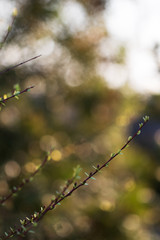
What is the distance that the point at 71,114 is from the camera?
2816 millimetres

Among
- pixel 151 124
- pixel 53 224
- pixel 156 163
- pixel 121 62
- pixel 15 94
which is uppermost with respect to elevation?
pixel 151 124

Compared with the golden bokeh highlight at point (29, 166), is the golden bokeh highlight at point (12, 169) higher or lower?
higher

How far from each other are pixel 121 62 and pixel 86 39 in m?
0.34

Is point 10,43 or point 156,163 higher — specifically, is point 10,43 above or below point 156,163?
above

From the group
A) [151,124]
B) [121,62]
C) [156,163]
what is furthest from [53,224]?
[151,124]

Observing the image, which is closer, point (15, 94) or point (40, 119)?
point (15, 94)

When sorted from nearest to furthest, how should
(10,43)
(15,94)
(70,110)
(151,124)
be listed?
1. (15,94)
2. (10,43)
3. (70,110)
4. (151,124)

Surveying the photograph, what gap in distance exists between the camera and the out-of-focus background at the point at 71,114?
6.84ft

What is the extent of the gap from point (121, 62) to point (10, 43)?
94cm

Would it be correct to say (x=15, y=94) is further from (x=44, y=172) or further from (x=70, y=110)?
(x=70, y=110)

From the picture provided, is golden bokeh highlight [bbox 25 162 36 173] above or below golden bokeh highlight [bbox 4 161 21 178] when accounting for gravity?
below

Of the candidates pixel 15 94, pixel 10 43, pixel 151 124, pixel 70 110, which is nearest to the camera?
pixel 15 94

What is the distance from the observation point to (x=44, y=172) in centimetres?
241

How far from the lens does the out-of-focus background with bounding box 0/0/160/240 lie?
209cm
